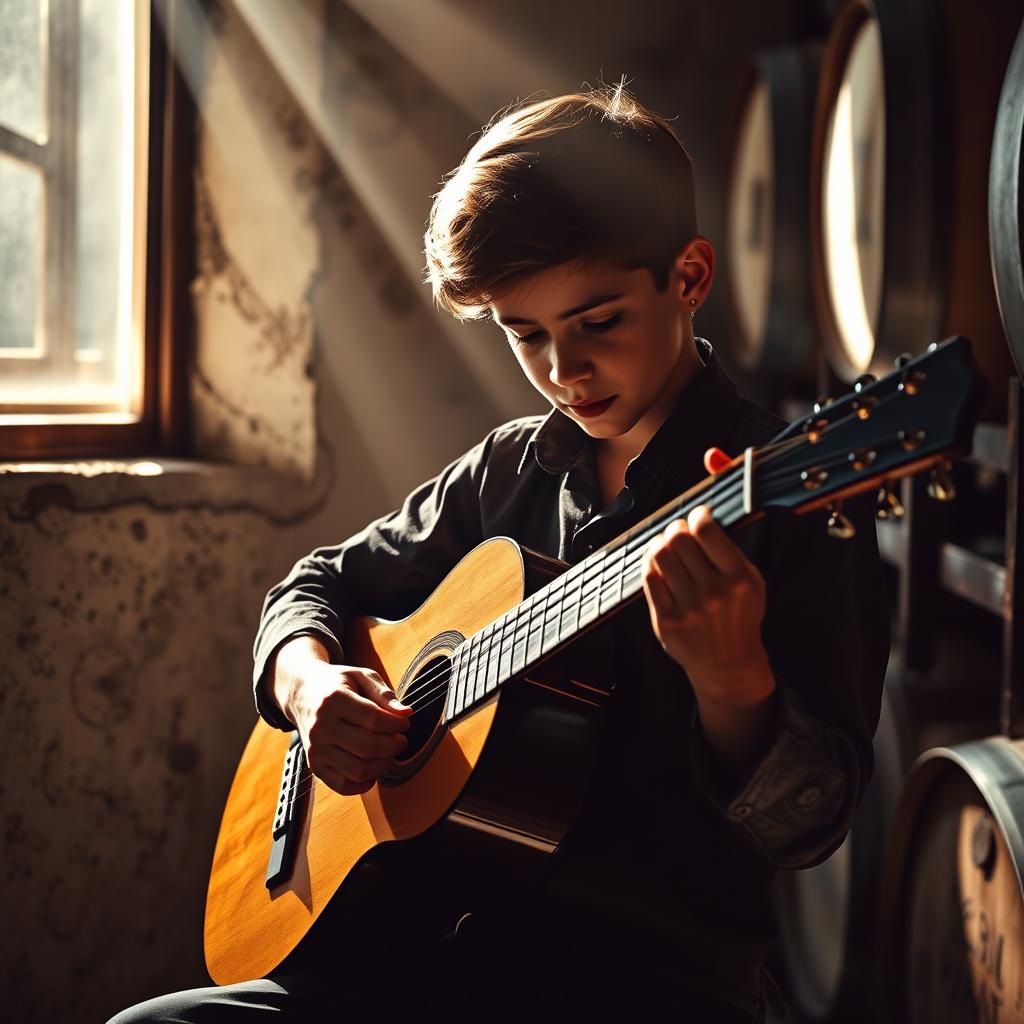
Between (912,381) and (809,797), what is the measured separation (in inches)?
14.2

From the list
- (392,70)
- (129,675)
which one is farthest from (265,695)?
(392,70)

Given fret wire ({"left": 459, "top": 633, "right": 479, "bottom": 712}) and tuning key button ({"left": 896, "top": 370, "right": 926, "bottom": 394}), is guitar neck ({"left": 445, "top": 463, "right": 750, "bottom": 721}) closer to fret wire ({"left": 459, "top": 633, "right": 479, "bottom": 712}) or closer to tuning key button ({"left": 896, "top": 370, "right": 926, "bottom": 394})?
fret wire ({"left": 459, "top": 633, "right": 479, "bottom": 712})

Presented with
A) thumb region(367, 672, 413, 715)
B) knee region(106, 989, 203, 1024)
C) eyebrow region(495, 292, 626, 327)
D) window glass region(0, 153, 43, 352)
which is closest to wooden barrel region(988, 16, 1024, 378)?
eyebrow region(495, 292, 626, 327)

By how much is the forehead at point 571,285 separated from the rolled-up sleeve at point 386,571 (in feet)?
1.10

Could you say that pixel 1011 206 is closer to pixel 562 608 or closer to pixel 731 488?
pixel 731 488

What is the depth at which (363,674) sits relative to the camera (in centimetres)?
119

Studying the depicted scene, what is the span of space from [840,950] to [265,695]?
1024 millimetres

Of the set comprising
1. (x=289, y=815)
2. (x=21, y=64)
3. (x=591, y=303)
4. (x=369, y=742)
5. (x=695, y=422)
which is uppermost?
(x=21, y=64)

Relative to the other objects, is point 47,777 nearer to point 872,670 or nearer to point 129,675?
point 129,675

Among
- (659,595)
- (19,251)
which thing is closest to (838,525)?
(659,595)

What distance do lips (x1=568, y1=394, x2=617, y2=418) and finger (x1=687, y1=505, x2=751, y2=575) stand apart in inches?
11.1

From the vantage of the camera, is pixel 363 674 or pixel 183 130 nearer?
pixel 363 674

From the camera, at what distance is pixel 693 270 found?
1.09 metres

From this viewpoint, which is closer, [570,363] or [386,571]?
[570,363]
